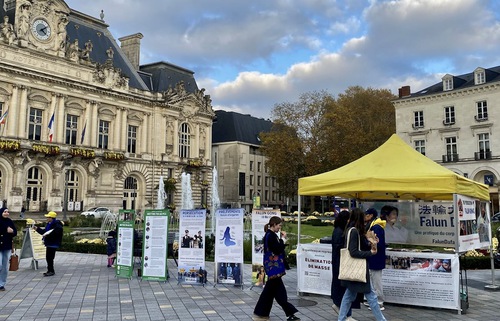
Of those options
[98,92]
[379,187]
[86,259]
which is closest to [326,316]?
[379,187]

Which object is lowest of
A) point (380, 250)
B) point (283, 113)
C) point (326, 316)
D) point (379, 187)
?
point (326, 316)

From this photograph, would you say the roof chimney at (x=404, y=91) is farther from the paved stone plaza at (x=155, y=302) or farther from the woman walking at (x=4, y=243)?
the woman walking at (x=4, y=243)

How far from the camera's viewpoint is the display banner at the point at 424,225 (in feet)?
37.0

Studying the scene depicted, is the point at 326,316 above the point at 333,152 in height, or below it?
below

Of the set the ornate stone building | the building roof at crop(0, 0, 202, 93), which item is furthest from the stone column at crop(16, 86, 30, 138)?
the building roof at crop(0, 0, 202, 93)

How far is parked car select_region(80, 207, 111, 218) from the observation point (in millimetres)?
41241

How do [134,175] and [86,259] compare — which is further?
[134,175]

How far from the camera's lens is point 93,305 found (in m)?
9.26

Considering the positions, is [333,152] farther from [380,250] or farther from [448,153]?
[380,250]

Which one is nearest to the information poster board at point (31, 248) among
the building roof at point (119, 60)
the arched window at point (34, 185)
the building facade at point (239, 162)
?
the arched window at point (34, 185)

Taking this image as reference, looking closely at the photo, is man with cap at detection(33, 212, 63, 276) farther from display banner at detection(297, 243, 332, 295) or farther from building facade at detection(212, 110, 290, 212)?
building facade at detection(212, 110, 290, 212)

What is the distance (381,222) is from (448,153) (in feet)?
139

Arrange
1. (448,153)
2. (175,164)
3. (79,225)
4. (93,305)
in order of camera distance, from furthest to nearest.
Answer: (175,164)
(448,153)
(79,225)
(93,305)

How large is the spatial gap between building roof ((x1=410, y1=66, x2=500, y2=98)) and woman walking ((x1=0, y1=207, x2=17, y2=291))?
4557 cm
